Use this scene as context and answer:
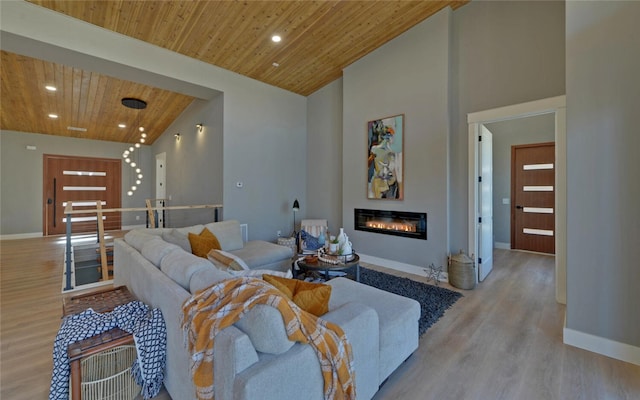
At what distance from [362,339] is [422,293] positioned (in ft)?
7.06

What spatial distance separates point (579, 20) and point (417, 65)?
2.08m

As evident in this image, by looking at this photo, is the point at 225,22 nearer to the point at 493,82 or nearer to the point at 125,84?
the point at 125,84

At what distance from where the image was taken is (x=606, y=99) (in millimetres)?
2115

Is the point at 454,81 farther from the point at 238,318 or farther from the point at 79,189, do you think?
the point at 79,189

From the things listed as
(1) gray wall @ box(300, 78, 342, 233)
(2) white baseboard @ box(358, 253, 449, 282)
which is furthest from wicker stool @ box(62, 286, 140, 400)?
(1) gray wall @ box(300, 78, 342, 233)

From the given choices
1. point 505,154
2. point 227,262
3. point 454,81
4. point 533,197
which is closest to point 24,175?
point 227,262

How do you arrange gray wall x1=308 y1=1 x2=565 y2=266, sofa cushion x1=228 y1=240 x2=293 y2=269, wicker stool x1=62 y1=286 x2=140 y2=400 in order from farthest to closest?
1. sofa cushion x1=228 y1=240 x2=293 y2=269
2. gray wall x1=308 y1=1 x2=565 y2=266
3. wicker stool x1=62 y1=286 x2=140 y2=400

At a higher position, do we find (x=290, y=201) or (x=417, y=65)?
(x=417, y=65)

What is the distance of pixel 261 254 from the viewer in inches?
143

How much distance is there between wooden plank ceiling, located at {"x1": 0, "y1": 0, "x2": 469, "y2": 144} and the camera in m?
3.34

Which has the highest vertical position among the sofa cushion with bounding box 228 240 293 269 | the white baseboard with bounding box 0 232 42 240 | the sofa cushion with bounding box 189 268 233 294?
the sofa cushion with bounding box 189 268 233 294

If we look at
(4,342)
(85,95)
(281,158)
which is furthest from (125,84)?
(4,342)

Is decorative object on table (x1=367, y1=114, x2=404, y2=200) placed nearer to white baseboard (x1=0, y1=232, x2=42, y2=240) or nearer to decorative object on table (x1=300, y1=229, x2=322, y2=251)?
decorative object on table (x1=300, y1=229, x2=322, y2=251)

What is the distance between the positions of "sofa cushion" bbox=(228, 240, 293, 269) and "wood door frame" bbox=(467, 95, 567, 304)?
8.96ft
